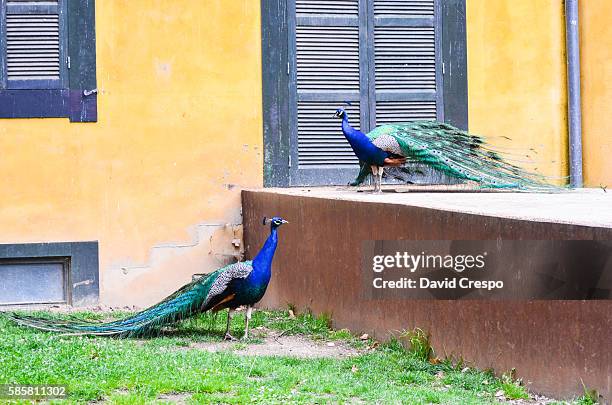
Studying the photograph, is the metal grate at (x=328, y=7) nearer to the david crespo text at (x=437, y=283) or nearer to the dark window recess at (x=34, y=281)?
the dark window recess at (x=34, y=281)

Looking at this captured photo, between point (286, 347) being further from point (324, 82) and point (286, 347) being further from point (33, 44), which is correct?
point (33, 44)

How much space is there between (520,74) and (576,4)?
3.09 ft

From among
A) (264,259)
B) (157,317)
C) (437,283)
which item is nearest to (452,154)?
(264,259)

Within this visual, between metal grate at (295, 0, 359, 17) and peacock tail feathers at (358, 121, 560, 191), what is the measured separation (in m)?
1.56

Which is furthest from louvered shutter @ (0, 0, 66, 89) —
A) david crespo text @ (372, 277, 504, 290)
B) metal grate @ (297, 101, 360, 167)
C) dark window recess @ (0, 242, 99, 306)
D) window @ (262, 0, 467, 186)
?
david crespo text @ (372, 277, 504, 290)

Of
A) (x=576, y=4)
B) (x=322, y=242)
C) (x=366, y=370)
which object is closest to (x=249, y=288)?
(x=322, y=242)

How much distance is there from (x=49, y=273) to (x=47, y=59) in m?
2.09

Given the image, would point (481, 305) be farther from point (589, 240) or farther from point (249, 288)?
point (249, 288)

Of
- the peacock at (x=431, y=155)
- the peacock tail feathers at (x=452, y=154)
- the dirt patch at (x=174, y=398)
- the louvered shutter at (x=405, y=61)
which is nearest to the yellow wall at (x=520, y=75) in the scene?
the louvered shutter at (x=405, y=61)

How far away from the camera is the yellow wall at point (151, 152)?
31.4 ft

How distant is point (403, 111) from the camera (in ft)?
33.9

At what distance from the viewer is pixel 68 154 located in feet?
31.6

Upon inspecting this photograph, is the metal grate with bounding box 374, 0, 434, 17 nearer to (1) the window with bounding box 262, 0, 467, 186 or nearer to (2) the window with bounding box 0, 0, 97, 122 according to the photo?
(1) the window with bounding box 262, 0, 467, 186

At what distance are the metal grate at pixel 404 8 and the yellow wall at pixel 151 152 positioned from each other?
1316 millimetres
